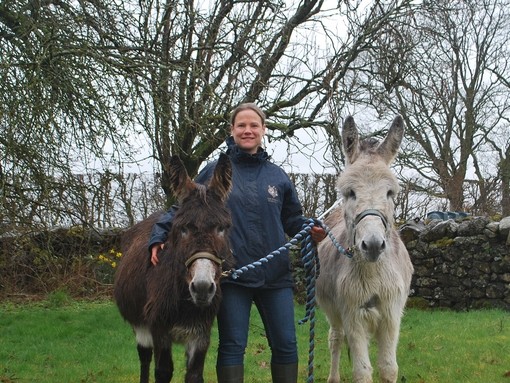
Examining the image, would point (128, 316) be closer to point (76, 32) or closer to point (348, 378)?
point (348, 378)

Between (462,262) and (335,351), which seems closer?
(335,351)

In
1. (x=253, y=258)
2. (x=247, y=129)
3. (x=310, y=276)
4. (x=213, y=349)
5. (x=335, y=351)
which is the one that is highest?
(x=247, y=129)

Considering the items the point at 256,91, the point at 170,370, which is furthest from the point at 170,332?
the point at 256,91

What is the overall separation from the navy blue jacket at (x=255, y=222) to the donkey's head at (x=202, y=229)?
0.32 feet

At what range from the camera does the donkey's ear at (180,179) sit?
3.33 meters

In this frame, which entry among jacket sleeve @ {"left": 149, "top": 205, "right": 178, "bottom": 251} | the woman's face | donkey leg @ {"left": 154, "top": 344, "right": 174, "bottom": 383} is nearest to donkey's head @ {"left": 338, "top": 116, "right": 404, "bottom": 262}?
the woman's face

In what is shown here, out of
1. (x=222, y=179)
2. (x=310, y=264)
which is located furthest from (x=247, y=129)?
(x=310, y=264)

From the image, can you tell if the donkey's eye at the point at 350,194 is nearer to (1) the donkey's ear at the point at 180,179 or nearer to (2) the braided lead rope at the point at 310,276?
(2) the braided lead rope at the point at 310,276

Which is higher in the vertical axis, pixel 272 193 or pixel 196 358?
pixel 272 193

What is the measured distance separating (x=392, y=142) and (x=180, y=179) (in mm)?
1457

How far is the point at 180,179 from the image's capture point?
11.0ft

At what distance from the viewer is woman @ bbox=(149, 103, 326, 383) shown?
130 inches

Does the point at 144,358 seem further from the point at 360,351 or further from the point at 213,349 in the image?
the point at 213,349

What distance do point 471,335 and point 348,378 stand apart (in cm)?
220
